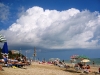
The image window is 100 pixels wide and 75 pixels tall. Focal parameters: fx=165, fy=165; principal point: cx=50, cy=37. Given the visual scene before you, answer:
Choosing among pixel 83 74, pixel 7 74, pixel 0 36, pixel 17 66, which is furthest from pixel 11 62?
pixel 83 74

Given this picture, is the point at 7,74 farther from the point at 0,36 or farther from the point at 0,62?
the point at 0,62

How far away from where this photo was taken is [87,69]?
66.1ft

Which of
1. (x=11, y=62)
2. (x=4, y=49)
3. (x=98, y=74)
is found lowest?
(x=98, y=74)

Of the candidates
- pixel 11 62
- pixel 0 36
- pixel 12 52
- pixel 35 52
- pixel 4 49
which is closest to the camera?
pixel 0 36

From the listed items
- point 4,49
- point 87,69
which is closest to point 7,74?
point 4,49

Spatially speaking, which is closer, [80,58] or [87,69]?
[87,69]

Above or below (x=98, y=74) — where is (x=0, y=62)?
above

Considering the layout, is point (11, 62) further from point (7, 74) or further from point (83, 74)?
point (83, 74)

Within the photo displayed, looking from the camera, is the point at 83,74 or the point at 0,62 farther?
the point at 0,62

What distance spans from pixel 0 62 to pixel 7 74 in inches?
316

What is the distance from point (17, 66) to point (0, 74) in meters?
7.43

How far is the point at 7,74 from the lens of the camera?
12.7 meters

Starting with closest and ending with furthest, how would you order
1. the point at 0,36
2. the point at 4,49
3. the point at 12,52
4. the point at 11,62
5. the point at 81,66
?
the point at 0,36 < the point at 4,49 < the point at 11,62 < the point at 81,66 < the point at 12,52

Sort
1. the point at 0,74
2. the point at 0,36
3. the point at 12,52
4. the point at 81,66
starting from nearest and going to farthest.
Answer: the point at 0,74 < the point at 0,36 < the point at 81,66 < the point at 12,52
